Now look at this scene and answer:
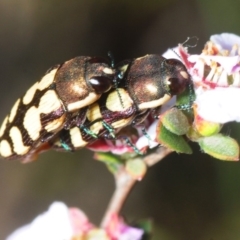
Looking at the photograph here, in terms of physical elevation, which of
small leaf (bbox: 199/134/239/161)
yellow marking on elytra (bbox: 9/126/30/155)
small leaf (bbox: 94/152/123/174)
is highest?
yellow marking on elytra (bbox: 9/126/30/155)

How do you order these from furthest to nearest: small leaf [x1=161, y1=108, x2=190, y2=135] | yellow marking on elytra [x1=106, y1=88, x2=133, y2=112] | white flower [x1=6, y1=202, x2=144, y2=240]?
white flower [x1=6, y1=202, x2=144, y2=240]
yellow marking on elytra [x1=106, y1=88, x2=133, y2=112]
small leaf [x1=161, y1=108, x2=190, y2=135]

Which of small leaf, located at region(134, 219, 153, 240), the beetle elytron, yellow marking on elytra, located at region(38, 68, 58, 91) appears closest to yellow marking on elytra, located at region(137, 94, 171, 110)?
the beetle elytron

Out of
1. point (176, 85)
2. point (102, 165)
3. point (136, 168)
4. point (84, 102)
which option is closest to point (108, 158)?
point (136, 168)

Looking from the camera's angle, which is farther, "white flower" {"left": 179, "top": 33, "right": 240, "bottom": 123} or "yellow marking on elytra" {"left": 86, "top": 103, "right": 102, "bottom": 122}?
"yellow marking on elytra" {"left": 86, "top": 103, "right": 102, "bottom": 122}

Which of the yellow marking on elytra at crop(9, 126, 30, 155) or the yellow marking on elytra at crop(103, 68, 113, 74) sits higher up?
the yellow marking on elytra at crop(103, 68, 113, 74)

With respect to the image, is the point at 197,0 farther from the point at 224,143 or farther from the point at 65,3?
the point at 224,143

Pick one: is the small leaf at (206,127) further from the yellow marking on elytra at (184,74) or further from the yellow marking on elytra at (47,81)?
the yellow marking on elytra at (47,81)

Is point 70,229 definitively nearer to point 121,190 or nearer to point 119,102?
point 121,190

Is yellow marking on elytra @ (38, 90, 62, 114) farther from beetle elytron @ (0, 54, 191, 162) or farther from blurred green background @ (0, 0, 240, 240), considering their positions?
blurred green background @ (0, 0, 240, 240)
